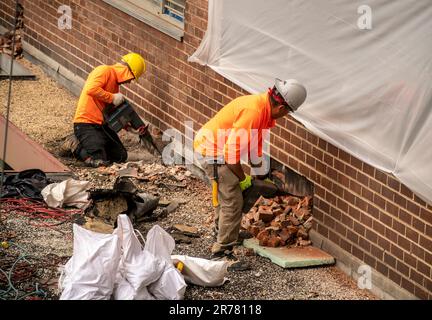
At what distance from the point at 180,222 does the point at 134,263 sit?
91.5 inches

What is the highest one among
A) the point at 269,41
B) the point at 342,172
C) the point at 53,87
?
the point at 269,41

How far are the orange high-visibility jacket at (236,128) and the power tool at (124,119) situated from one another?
2842 mm

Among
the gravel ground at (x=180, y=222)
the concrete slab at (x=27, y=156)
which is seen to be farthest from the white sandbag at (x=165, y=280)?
the concrete slab at (x=27, y=156)

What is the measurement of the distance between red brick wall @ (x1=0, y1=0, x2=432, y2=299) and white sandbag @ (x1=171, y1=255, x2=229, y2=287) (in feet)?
4.44

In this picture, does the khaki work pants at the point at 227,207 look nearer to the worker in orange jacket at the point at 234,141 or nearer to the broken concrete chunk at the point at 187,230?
the worker in orange jacket at the point at 234,141

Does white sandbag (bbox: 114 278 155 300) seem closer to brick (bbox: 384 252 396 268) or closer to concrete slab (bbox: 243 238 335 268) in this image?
concrete slab (bbox: 243 238 335 268)

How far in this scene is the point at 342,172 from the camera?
33.1ft

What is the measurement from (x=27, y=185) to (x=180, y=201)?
5.31ft

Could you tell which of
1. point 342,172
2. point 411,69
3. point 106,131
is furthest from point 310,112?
point 106,131

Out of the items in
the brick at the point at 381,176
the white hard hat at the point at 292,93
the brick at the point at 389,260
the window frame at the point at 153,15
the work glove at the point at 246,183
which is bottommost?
the brick at the point at 389,260

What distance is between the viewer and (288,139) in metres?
10.9

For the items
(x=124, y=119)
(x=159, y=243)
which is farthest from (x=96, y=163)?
(x=159, y=243)

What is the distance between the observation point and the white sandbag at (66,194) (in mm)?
11148

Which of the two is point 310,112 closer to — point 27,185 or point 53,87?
point 27,185
